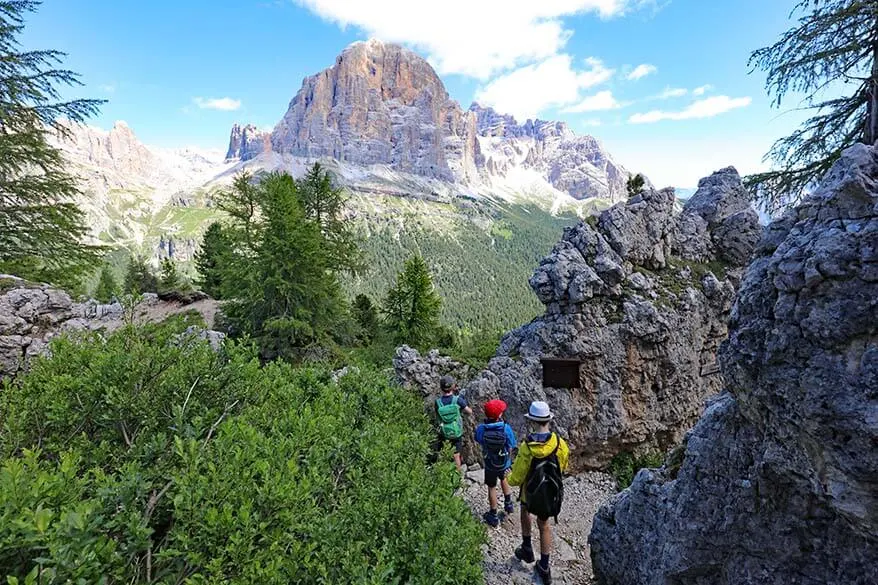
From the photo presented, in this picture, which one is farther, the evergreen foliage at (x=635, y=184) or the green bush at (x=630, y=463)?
the evergreen foliage at (x=635, y=184)

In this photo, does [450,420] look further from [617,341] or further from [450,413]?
[617,341]

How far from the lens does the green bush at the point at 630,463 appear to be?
10.3 metres

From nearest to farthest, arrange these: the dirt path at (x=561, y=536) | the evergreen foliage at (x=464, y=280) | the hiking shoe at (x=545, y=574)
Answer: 1. the hiking shoe at (x=545, y=574)
2. the dirt path at (x=561, y=536)
3. the evergreen foliage at (x=464, y=280)

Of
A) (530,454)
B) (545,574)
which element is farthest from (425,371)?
(545,574)

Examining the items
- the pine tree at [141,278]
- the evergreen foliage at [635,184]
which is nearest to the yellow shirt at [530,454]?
the evergreen foliage at [635,184]

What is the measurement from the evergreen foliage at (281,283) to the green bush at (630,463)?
1247cm

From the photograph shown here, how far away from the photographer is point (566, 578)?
6.42 m

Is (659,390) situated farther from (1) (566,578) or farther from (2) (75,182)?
(2) (75,182)

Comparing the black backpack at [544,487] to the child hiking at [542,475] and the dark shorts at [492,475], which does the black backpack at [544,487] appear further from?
the dark shorts at [492,475]

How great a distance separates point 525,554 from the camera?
643 cm

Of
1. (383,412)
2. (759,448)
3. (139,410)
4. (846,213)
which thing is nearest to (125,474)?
(139,410)

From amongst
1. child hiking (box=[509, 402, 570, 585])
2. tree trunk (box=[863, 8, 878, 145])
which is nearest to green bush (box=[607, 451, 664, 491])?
child hiking (box=[509, 402, 570, 585])

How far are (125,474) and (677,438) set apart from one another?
12.3m

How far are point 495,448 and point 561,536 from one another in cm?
248
